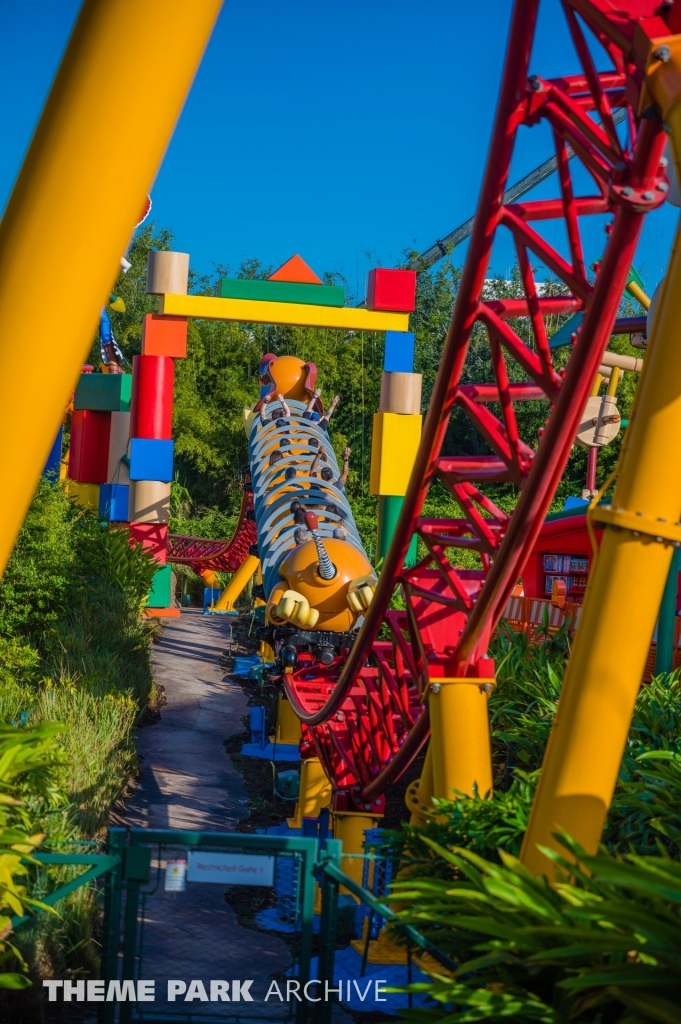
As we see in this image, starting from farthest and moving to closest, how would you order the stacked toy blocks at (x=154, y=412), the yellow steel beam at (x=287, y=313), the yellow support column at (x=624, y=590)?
the stacked toy blocks at (x=154, y=412) → the yellow steel beam at (x=287, y=313) → the yellow support column at (x=624, y=590)

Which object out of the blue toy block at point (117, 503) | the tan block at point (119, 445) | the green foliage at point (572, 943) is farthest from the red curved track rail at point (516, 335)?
the tan block at point (119, 445)

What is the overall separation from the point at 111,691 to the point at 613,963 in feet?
24.4

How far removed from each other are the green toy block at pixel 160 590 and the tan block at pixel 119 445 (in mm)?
1686

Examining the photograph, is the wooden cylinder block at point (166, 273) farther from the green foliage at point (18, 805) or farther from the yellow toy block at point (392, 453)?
the green foliage at point (18, 805)

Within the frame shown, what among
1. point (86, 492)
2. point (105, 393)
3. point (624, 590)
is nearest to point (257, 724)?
point (86, 492)

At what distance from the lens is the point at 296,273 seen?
47.5 feet

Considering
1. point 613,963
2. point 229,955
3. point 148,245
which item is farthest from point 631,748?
point 148,245

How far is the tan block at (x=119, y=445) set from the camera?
1641 centimetres

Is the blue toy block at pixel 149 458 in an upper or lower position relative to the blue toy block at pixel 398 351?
lower

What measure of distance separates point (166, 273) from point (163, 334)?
2.78ft

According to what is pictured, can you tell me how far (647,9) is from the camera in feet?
13.5

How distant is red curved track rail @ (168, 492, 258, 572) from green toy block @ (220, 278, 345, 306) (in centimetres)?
441

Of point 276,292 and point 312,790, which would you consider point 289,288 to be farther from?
point 312,790

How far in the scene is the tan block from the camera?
16.4 metres
